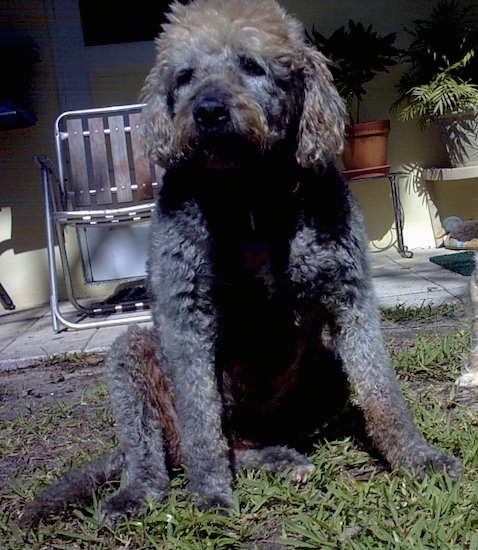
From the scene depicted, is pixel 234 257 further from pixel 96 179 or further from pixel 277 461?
pixel 96 179

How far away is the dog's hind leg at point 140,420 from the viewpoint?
7.16 feet

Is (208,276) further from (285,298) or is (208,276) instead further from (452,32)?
(452,32)

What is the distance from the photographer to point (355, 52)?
546 centimetres

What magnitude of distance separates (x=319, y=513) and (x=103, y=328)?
2958mm

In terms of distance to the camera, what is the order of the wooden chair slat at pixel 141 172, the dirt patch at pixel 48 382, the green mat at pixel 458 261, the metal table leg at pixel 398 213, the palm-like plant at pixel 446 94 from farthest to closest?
the metal table leg at pixel 398 213, the palm-like plant at pixel 446 94, the green mat at pixel 458 261, the wooden chair slat at pixel 141 172, the dirt patch at pixel 48 382

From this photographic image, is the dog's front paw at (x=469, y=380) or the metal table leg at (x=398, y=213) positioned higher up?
the metal table leg at (x=398, y=213)

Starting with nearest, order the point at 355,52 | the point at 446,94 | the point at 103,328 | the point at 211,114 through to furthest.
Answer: the point at 211,114
the point at 103,328
the point at 446,94
the point at 355,52

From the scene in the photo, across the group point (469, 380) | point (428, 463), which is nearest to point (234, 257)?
point (428, 463)

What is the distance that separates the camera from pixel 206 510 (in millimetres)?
2070

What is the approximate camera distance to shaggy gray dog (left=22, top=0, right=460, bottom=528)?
2.13 metres

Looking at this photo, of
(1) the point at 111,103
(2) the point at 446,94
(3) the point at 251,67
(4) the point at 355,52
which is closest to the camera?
(3) the point at 251,67

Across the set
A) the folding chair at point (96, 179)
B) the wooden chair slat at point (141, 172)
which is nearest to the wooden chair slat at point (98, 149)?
the folding chair at point (96, 179)

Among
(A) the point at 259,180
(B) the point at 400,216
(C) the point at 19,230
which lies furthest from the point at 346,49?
(A) the point at 259,180

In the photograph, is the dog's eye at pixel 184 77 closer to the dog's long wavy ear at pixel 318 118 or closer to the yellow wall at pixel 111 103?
the dog's long wavy ear at pixel 318 118
